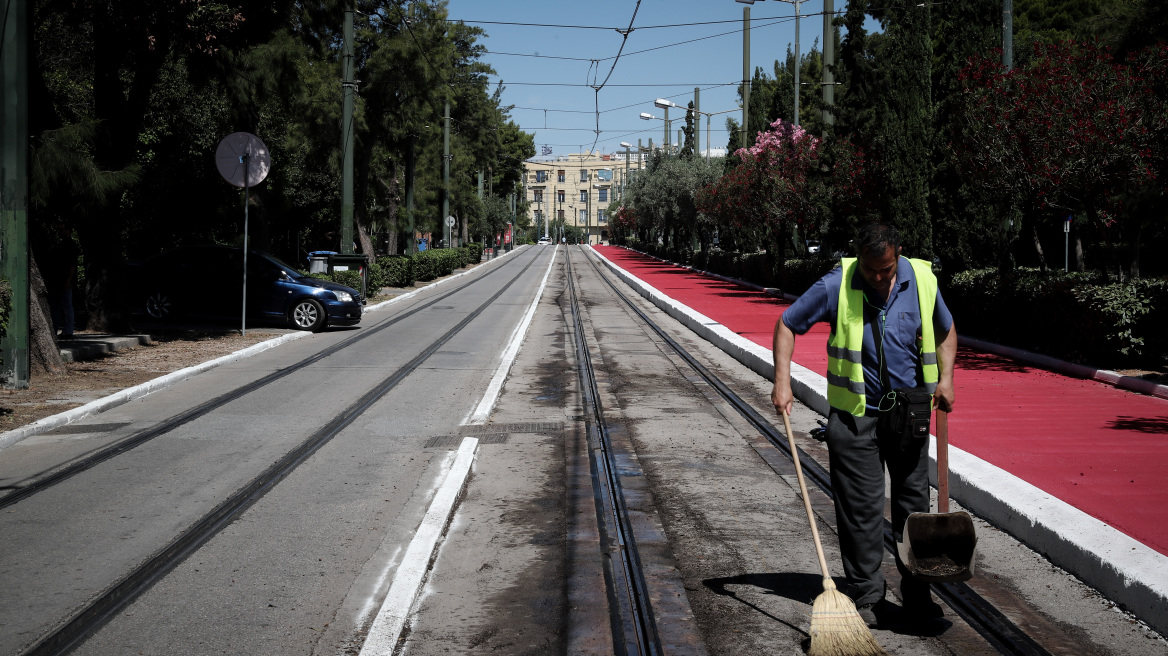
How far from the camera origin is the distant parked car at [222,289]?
19.9m

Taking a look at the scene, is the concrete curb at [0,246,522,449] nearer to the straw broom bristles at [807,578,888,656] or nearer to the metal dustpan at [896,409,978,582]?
the straw broom bristles at [807,578,888,656]

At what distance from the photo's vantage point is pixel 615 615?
4.93 meters

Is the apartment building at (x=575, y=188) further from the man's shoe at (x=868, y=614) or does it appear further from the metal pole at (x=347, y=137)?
the man's shoe at (x=868, y=614)

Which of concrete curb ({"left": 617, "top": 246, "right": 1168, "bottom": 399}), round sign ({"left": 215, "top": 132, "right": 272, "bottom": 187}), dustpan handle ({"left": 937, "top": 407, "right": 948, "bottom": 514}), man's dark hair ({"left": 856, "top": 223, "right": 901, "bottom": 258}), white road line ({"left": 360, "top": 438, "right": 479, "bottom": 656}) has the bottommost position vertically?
white road line ({"left": 360, "top": 438, "right": 479, "bottom": 656})

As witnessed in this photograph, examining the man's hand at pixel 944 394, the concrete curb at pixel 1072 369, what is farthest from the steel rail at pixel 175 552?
the concrete curb at pixel 1072 369

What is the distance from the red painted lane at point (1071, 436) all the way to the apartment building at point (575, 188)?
163m

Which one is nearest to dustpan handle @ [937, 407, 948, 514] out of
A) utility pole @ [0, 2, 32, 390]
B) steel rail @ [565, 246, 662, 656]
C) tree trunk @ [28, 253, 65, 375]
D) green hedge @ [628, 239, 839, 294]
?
steel rail @ [565, 246, 662, 656]

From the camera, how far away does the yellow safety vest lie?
4.73 m

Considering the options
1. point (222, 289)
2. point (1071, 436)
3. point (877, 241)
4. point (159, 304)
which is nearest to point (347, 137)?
point (222, 289)

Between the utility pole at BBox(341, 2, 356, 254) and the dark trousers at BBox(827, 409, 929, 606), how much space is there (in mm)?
22397

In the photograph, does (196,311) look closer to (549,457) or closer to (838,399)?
(549,457)

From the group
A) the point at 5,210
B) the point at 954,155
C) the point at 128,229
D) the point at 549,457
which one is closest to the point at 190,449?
the point at 549,457

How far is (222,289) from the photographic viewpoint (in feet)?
65.4

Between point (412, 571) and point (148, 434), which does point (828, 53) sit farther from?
point (412, 571)
